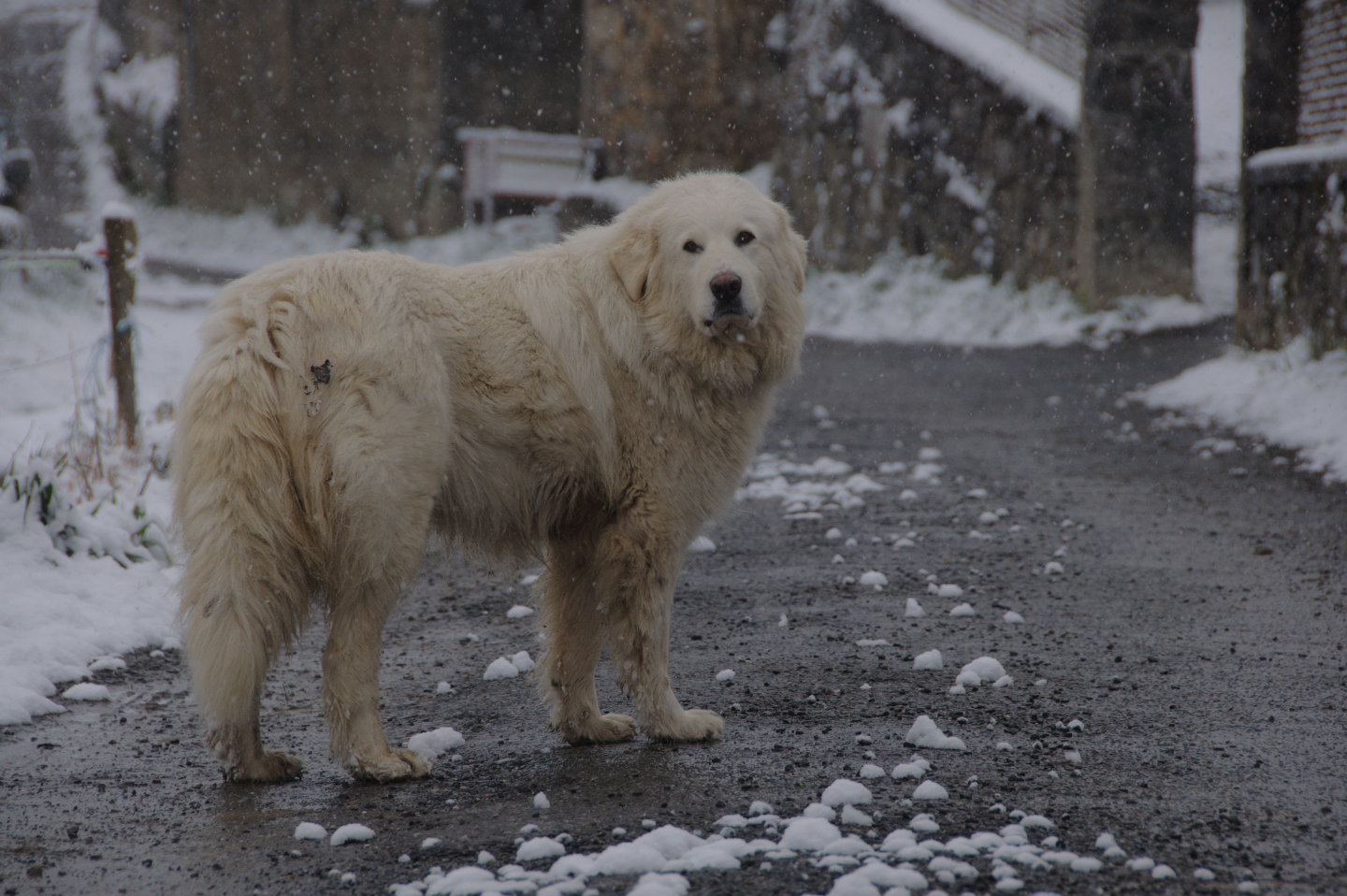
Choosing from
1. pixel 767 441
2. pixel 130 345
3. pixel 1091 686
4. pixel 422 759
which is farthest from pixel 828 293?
pixel 422 759

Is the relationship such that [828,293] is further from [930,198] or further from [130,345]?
[130,345]

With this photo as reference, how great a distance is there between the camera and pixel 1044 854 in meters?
2.71

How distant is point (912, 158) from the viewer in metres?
15.8

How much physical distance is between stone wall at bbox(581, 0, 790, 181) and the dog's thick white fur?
542 inches

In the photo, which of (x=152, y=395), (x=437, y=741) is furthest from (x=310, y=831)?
(x=152, y=395)

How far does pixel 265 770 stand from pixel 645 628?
1.24 meters

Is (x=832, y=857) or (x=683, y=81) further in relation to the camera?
(x=683, y=81)

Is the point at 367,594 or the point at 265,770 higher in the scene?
the point at 367,594

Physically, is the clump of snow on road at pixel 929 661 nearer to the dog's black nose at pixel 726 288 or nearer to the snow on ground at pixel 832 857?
the snow on ground at pixel 832 857

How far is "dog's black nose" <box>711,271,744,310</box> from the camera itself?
3.74 m

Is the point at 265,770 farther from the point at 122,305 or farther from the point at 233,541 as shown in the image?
the point at 122,305

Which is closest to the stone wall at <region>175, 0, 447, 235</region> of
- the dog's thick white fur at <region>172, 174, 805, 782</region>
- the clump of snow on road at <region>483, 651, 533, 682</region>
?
the clump of snow on road at <region>483, 651, 533, 682</region>

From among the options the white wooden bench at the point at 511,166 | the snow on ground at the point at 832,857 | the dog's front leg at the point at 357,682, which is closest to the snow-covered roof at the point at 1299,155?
the snow on ground at the point at 832,857

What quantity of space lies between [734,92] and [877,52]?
255 cm
